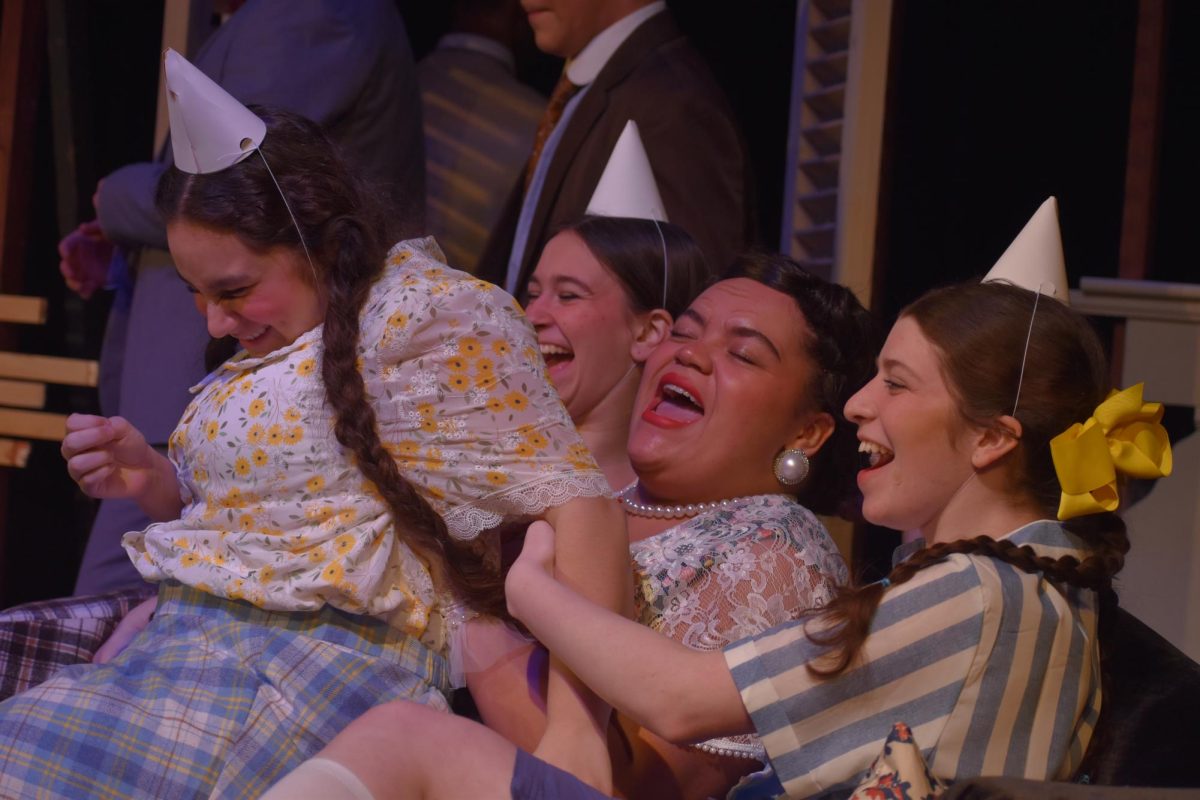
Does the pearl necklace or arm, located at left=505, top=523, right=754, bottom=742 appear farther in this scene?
the pearl necklace

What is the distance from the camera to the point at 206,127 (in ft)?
6.63

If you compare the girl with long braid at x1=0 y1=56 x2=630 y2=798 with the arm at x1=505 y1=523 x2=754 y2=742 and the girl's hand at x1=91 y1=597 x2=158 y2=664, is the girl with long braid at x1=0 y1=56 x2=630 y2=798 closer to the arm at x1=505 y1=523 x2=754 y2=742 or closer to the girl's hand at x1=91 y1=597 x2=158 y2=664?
the arm at x1=505 y1=523 x2=754 y2=742

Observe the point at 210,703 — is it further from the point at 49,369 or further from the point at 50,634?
the point at 49,369

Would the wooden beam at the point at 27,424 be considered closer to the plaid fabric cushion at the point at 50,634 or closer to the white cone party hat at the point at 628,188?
the plaid fabric cushion at the point at 50,634

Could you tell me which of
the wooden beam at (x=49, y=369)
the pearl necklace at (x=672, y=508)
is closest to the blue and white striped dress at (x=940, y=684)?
the pearl necklace at (x=672, y=508)

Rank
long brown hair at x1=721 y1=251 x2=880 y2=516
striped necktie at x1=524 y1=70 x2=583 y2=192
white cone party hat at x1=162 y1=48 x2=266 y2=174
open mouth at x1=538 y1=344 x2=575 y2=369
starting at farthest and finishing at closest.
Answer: striped necktie at x1=524 y1=70 x2=583 y2=192 < open mouth at x1=538 y1=344 x2=575 y2=369 < long brown hair at x1=721 y1=251 x2=880 y2=516 < white cone party hat at x1=162 y1=48 x2=266 y2=174

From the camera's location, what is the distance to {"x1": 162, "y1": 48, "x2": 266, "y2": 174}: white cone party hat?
202cm

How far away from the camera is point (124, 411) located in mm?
2994

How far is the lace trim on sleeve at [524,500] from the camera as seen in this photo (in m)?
1.90

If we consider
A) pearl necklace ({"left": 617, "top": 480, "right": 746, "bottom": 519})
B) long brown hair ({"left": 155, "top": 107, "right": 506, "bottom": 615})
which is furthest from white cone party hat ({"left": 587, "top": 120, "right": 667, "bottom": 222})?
long brown hair ({"left": 155, "top": 107, "right": 506, "bottom": 615})

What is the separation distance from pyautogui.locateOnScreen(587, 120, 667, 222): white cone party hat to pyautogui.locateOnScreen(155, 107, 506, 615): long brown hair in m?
0.73

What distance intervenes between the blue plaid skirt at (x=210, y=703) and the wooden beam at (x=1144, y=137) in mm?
1759

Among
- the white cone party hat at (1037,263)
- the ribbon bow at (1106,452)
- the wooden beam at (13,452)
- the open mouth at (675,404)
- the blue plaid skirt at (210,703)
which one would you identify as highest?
the white cone party hat at (1037,263)

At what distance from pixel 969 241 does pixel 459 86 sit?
1552 mm
